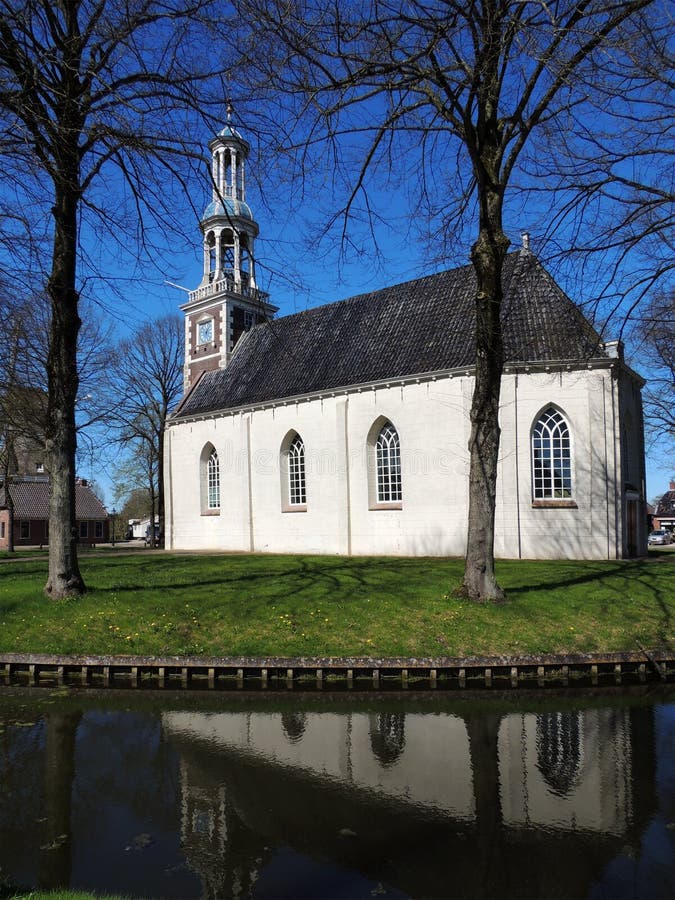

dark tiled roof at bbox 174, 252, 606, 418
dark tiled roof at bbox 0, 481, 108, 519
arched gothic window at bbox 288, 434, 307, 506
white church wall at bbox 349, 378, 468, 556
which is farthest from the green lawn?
dark tiled roof at bbox 0, 481, 108, 519

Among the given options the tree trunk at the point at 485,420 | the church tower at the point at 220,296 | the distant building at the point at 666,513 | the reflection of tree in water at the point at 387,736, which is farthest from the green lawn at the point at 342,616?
the distant building at the point at 666,513

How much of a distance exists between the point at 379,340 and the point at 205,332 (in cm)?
1305

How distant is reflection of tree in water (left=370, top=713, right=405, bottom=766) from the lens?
7.32m

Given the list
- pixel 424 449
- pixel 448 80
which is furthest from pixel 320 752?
pixel 424 449

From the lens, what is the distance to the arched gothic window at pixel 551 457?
22250 millimetres

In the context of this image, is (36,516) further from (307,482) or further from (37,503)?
(307,482)

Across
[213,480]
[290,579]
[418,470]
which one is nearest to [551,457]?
[418,470]

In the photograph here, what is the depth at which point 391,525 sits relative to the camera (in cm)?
2486

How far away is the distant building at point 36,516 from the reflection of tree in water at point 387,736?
158ft

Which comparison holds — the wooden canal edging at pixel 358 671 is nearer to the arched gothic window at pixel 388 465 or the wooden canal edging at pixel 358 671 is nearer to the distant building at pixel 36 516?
the arched gothic window at pixel 388 465

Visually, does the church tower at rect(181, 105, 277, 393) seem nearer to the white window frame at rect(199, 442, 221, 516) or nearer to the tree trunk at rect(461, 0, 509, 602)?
the white window frame at rect(199, 442, 221, 516)

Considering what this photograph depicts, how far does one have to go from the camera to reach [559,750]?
24.4 ft

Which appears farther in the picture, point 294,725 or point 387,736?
point 294,725

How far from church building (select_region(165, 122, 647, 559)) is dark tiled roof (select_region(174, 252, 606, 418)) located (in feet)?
0.25
